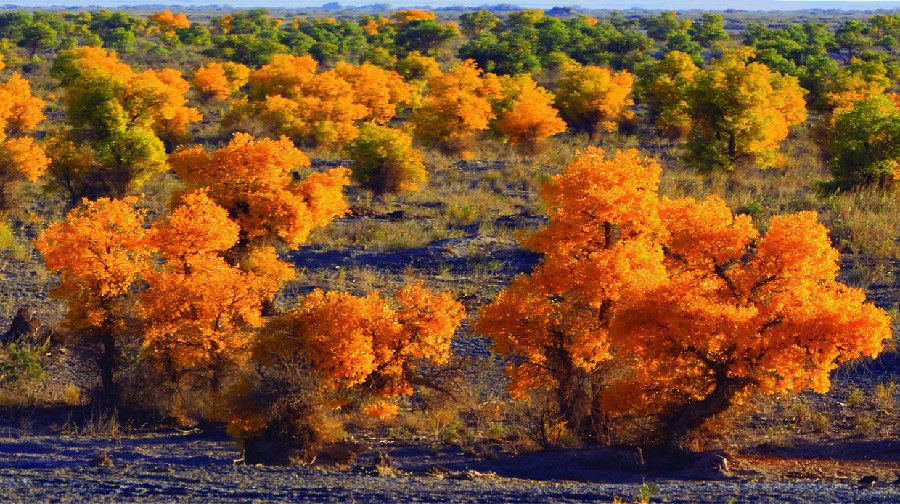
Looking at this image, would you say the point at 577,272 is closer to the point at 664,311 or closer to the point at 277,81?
the point at 664,311

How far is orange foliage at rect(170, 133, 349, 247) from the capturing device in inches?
877

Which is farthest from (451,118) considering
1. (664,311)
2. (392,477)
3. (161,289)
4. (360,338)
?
(392,477)

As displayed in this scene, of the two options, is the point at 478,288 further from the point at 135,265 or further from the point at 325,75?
the point at 325,75

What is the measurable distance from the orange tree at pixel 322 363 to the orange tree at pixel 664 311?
1538 mm

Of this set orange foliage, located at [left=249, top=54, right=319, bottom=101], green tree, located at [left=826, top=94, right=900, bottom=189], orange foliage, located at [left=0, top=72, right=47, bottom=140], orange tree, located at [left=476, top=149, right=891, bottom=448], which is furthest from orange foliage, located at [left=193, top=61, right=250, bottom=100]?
orange tree, located at [left=476, top=149, right=891, bottom=448]

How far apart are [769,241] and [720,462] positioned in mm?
3736

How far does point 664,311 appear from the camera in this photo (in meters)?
14.7

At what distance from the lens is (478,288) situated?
2644 cm

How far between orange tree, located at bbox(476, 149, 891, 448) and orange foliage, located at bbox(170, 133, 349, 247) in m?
7.42

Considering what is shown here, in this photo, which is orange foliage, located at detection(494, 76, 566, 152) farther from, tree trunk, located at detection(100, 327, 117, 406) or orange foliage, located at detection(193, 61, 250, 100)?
tree trunk, located at detection(100, 327, 117, 406)

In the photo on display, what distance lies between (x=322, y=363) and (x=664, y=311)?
640 cm

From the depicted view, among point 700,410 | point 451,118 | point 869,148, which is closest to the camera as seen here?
point 700,410

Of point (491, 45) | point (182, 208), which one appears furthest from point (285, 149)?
point (491, 45)

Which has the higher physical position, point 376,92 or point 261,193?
point 376,92
